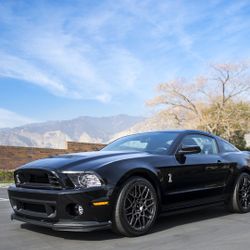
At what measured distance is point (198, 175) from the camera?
677cm

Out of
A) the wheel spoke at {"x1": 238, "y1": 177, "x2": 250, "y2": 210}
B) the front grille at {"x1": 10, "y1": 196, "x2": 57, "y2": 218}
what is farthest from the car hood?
the wheel spoke at {"x1": 238, "y1": 177, "x2": 250, "y2": 210}

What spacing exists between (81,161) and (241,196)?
10.1 feet

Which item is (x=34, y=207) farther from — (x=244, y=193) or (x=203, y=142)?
(x=244, y=193)

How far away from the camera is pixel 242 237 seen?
19.1 ft

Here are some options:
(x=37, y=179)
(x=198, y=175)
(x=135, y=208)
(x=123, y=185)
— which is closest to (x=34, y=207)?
(x=37, y=179)

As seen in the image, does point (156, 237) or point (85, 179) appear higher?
point (85, 179)

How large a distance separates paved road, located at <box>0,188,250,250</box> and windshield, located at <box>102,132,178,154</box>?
1055mm

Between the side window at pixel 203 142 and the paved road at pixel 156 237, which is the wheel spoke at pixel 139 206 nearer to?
the paved road at pixel 156 237

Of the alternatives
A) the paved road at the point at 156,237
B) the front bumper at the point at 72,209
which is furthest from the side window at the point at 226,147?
the front bumper at the point at 72,209

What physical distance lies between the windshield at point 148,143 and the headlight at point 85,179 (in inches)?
51.2

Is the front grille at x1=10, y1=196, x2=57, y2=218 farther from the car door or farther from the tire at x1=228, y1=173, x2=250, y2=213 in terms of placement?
the tire at x1=228, y1=173, x2=250, y2=213

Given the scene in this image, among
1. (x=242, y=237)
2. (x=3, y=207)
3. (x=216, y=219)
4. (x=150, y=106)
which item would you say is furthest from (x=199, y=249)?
(x=150, y=106)

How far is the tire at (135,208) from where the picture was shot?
5.61 m

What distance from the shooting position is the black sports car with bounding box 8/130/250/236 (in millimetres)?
5438
